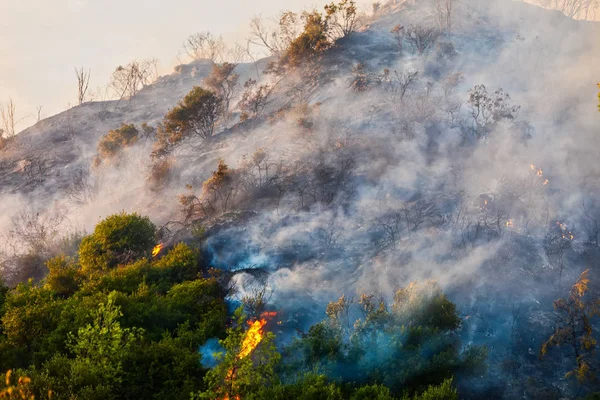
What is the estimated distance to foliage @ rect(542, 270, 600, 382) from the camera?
1415 centimetres

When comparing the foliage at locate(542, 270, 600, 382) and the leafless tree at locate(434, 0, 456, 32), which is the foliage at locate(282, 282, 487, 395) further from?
the leafless tree at locate(434, 0, 456, 32)

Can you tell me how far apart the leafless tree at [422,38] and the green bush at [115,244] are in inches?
1214

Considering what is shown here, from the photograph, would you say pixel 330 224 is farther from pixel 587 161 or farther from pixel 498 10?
pixel 498 10

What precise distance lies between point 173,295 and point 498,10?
5012 cm

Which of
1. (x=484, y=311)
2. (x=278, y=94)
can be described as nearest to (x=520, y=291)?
(x=484, y=311)

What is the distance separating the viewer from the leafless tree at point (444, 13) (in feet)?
141

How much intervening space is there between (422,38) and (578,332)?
31892 mm

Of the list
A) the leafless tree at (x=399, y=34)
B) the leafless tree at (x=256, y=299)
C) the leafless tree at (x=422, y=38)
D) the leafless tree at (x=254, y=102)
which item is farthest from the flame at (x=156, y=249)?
the leafless tree at (x=399, y=34)

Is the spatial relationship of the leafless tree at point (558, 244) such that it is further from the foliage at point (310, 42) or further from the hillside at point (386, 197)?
the foliage at point (310, 42)

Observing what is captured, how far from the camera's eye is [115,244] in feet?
69.4

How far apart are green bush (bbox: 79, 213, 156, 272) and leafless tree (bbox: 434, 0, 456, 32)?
122 ft

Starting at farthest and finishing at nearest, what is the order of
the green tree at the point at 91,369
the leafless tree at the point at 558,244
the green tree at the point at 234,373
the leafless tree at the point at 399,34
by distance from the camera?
the leafless tree at the point at 399,34, the leafless tree at the point at 558,244, the green tree at the point at 91,369, the green tree at the point at 234,373

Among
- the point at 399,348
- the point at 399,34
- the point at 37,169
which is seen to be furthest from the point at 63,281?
the point at 399,34

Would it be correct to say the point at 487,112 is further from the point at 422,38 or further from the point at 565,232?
the point at 422,38
